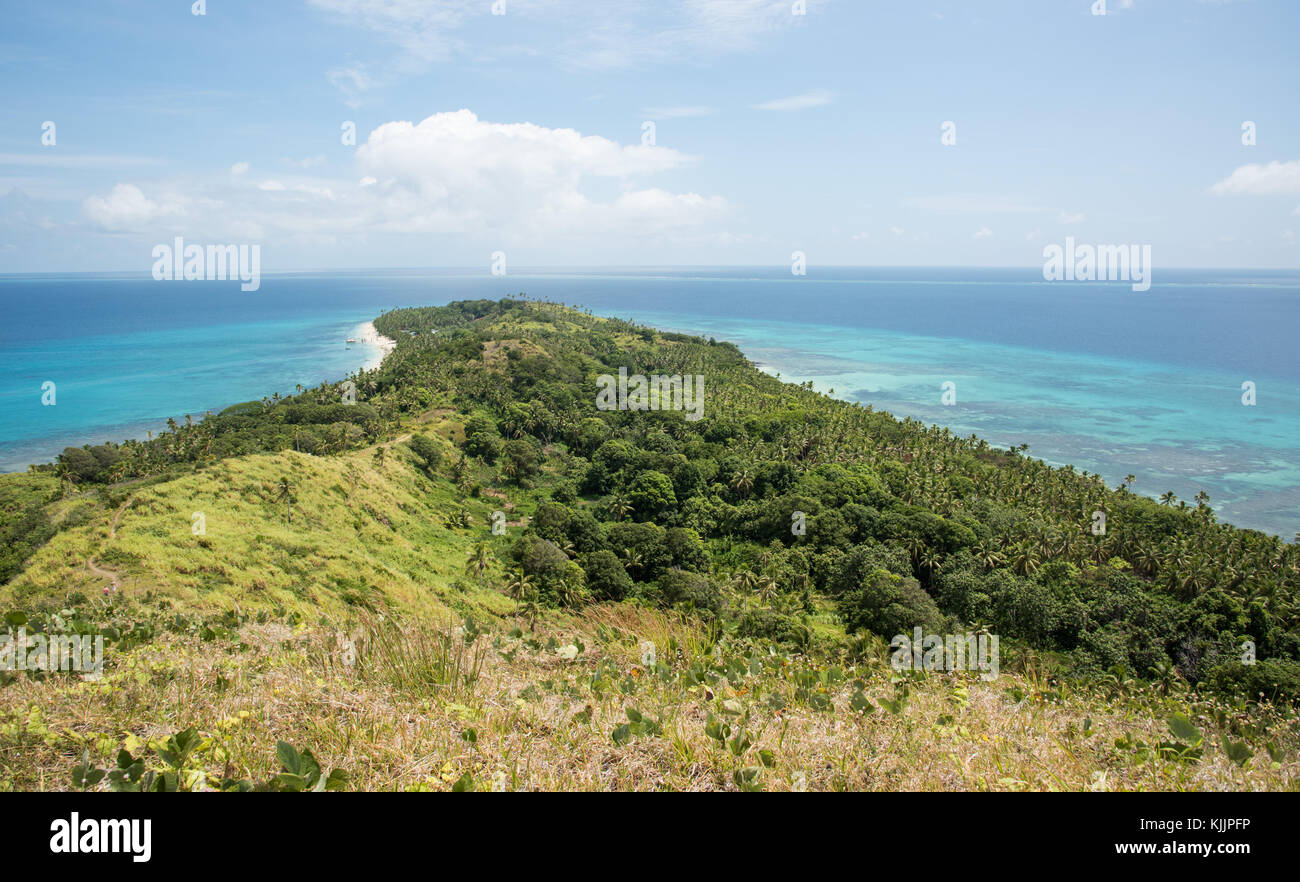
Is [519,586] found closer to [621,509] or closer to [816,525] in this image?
[621,509]

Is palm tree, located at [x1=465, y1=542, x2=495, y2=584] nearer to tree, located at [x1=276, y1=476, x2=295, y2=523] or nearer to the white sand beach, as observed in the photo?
tree, located at [x1=276, y1=476, x2=295, y2=523]

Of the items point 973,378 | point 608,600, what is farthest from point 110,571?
point 973,378

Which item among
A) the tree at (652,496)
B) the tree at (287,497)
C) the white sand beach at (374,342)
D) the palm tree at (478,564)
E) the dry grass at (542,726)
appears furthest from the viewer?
the white sand beach at (374,342)

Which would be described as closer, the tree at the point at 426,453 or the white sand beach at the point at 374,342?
the tree at the point at 426,453

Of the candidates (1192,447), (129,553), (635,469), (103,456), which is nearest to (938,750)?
(129,553)

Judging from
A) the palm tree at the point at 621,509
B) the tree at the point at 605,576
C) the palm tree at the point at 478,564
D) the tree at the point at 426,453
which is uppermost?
the tree at the point at 426,453

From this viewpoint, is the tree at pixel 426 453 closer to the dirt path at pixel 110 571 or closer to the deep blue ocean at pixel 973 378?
the dirt path at pixel 110 571

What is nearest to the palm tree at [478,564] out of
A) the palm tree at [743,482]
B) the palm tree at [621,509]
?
the palm tree at [621,509]
